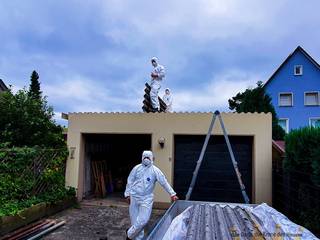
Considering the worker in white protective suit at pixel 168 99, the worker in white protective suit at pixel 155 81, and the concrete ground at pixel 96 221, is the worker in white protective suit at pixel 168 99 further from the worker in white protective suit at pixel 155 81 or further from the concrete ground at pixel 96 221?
the concrete ground at pixel 96 221

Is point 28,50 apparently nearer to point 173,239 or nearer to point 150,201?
point 150,201

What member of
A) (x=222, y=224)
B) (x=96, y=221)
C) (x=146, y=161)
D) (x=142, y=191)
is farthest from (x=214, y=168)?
(x=222, y=224)

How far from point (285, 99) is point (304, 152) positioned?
18.7 m

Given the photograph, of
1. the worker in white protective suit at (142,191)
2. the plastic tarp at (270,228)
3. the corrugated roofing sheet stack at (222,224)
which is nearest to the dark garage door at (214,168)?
the worker in white protective suit at (142,191)

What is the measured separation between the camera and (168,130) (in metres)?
9.80

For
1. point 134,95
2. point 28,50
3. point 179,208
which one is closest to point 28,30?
point 28,50

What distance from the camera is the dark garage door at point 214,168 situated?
379 inches

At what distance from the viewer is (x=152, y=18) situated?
333 inches

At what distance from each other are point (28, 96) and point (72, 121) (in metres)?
4.72

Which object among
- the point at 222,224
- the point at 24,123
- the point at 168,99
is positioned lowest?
the point at 222,224

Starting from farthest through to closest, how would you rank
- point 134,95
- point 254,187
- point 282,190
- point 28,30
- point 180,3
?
point 134,95, point 28,30, point 254,187, point 282,190, point 180,3

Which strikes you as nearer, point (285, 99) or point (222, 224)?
point (222, 224)

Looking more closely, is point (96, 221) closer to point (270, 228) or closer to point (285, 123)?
point (270, 228)

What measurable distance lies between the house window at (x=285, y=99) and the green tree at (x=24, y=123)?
1744 cm
